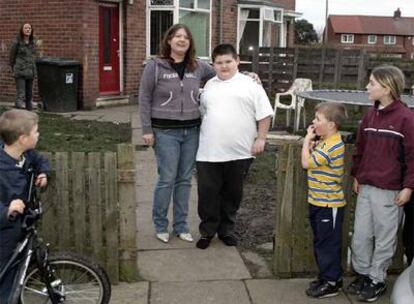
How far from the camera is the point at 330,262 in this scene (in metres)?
4.11

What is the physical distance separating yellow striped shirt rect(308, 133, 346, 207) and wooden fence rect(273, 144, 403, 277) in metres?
0.16

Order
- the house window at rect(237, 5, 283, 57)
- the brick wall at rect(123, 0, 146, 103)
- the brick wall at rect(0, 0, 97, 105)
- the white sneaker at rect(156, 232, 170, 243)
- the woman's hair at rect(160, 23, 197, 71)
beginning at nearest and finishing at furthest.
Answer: the woman's hair at rect(160, 23, 197, 71) < the white sneaker at rect(156, 232, 170, 243) < the brick wall at rect(0, 0, 97, 105) < the brick wall at rect(123, 0, 146, 103) < the house window at rect(237, 5, 283, 57)

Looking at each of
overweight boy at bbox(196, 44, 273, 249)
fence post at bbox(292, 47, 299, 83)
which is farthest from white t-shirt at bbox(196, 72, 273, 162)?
fence post at bbox(292, 47, 299, 83)

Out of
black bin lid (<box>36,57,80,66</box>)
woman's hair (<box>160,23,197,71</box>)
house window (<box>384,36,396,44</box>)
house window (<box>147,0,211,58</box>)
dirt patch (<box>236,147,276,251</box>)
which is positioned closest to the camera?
woman's hair (<box>160,23,197,71</box>)

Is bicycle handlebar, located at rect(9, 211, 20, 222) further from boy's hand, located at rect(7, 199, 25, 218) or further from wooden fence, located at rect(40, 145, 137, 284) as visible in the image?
wooden fence, located at rect(40, 145, 137, 284)

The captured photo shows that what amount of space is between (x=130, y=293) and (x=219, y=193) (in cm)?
123

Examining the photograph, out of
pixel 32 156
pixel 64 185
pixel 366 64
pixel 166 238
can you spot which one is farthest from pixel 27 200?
pixel 366 64

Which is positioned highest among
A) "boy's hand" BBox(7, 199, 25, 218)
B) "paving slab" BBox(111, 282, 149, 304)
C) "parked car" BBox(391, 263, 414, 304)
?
"boy's hand" BBox(7, 199, 25, 218)

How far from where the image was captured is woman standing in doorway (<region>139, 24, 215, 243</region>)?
477cm

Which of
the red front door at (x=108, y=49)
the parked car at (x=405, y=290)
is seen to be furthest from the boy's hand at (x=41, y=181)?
the red front door at (x=108, y=49)

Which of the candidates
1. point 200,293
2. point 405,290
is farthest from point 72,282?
point 405,290

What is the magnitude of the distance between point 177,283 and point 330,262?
1.10m

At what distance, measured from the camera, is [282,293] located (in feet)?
13.7

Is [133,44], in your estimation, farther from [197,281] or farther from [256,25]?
[197,281]
